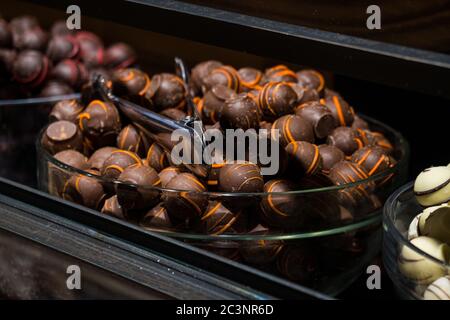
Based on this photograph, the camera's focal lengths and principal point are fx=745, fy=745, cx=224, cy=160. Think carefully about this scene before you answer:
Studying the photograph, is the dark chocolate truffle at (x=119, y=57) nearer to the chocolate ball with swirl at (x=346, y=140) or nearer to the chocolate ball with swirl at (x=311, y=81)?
the chocolate ball with swirl at (x=311, y=81)

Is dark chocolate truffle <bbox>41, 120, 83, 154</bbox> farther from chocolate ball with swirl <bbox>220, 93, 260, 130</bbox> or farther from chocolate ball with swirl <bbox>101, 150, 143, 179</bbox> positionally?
chocolate ball with swirl <bbox>220, 93, 260, 130</bbox>

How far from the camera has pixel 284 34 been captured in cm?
83

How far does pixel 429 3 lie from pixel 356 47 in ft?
0.30

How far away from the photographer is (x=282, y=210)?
3.29 feet

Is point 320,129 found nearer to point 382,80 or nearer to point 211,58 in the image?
point 382,80

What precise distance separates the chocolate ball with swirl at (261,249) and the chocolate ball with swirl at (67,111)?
0.45 m

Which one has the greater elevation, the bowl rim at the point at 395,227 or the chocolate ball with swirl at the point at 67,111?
the bowl rim at the point at 395,227

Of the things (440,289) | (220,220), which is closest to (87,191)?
(220,220)

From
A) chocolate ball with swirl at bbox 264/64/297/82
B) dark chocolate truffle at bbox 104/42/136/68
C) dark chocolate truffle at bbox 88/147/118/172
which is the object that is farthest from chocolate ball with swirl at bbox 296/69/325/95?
dark chocolate truffle at bbox 104/42/136/68

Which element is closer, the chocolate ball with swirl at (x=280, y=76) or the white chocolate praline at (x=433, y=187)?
the white chocolate praline at (x=433, y=187)

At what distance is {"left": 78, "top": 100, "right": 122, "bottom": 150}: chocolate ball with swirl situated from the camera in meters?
1.23

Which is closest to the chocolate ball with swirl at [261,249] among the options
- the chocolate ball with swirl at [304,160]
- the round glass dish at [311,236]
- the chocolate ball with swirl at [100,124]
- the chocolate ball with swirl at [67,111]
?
the round glass dish at [311,236]

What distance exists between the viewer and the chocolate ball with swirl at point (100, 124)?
4.05ft

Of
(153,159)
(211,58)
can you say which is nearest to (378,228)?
(153,159)
